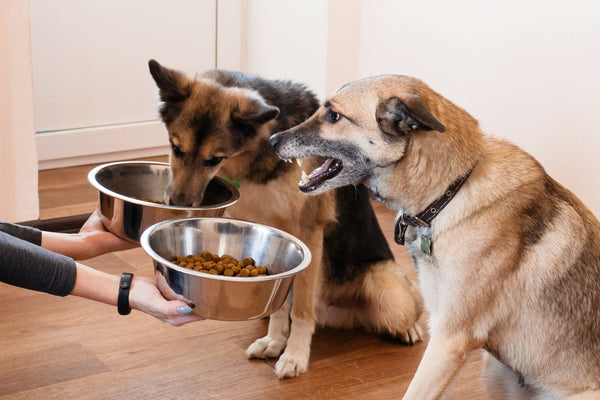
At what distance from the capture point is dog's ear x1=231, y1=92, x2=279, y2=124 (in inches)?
82.7

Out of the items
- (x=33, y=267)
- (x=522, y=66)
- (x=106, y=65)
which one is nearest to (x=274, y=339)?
(x=33, y=267)

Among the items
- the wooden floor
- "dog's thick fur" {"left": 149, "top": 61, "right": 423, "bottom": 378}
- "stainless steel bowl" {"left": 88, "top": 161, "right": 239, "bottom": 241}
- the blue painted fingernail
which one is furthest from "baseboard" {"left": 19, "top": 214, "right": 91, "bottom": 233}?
the blue painted fingernail

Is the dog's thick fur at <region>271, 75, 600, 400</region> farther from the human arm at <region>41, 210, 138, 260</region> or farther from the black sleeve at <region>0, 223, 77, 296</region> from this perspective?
the human arm at <region>41, 210, 138, 260</region>

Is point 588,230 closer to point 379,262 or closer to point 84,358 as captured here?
point 379,262

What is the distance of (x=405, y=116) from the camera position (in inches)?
63.5

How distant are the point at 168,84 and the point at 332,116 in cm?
63

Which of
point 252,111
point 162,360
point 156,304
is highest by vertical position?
point 252,111

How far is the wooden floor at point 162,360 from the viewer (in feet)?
7.22

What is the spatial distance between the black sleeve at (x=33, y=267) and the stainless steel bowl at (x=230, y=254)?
20cm

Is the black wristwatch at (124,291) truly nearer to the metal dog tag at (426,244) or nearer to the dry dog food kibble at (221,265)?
the dry dog food kibble at (221,265)

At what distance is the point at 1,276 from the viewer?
1719 mm

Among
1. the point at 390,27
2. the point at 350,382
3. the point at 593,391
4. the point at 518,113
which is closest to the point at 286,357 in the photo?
the point at 350,382

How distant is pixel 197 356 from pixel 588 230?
1.28m

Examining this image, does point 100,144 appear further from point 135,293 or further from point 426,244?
point 426,244
